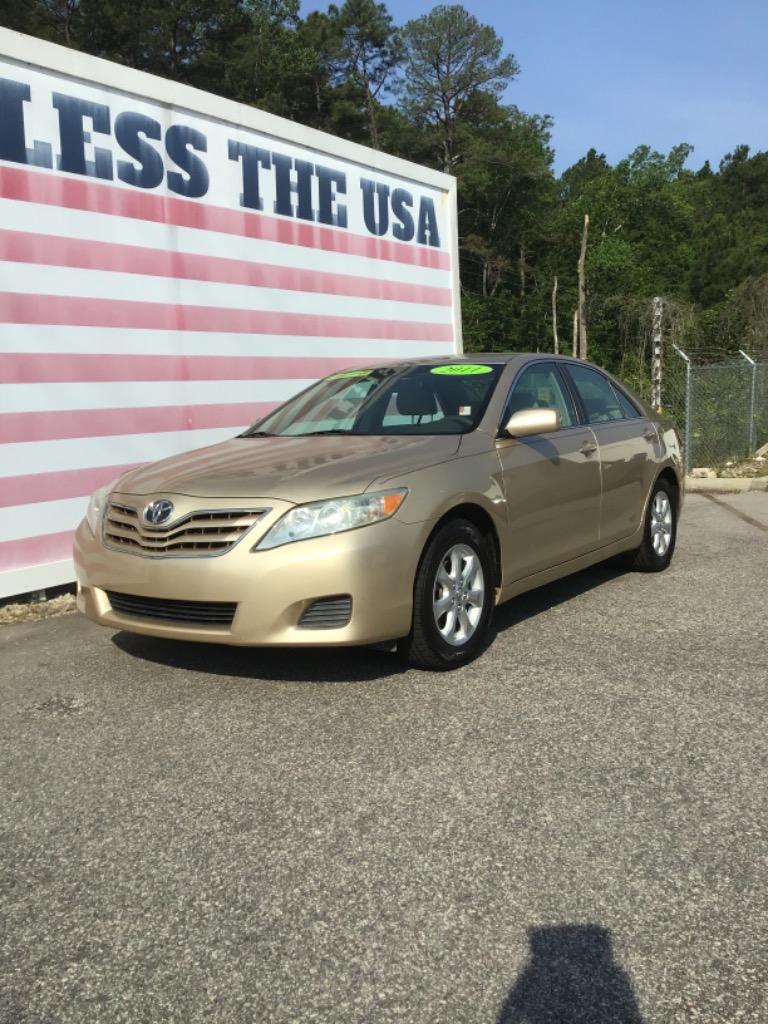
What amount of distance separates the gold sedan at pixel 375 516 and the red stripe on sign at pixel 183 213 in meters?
2.22

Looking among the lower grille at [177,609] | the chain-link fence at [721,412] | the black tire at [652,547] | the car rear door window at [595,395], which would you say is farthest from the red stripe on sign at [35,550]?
the chain-link fence at [721,412]

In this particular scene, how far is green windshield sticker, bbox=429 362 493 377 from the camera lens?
201 inches

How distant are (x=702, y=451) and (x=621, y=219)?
192 feet

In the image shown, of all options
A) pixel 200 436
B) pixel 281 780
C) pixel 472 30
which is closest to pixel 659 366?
pixel 200 436

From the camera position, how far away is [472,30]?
47.9m

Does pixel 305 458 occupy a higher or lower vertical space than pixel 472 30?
lower

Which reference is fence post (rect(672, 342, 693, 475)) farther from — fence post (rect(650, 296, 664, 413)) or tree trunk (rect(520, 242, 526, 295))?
tree trunk (rect(520, 242, 526, 295))

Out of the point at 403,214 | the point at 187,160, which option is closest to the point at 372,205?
the point at 403,214

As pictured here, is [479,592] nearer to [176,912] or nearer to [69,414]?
[176,912]

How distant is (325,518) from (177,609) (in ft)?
2.58

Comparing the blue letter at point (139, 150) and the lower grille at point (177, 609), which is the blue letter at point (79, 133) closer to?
the blue letter at point (139, 150)

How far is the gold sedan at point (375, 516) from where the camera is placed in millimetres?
3750

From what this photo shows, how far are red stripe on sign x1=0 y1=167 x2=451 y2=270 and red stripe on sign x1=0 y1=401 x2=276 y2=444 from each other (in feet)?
4.64

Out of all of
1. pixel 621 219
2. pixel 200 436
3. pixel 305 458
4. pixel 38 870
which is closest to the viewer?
pixel 38 870
